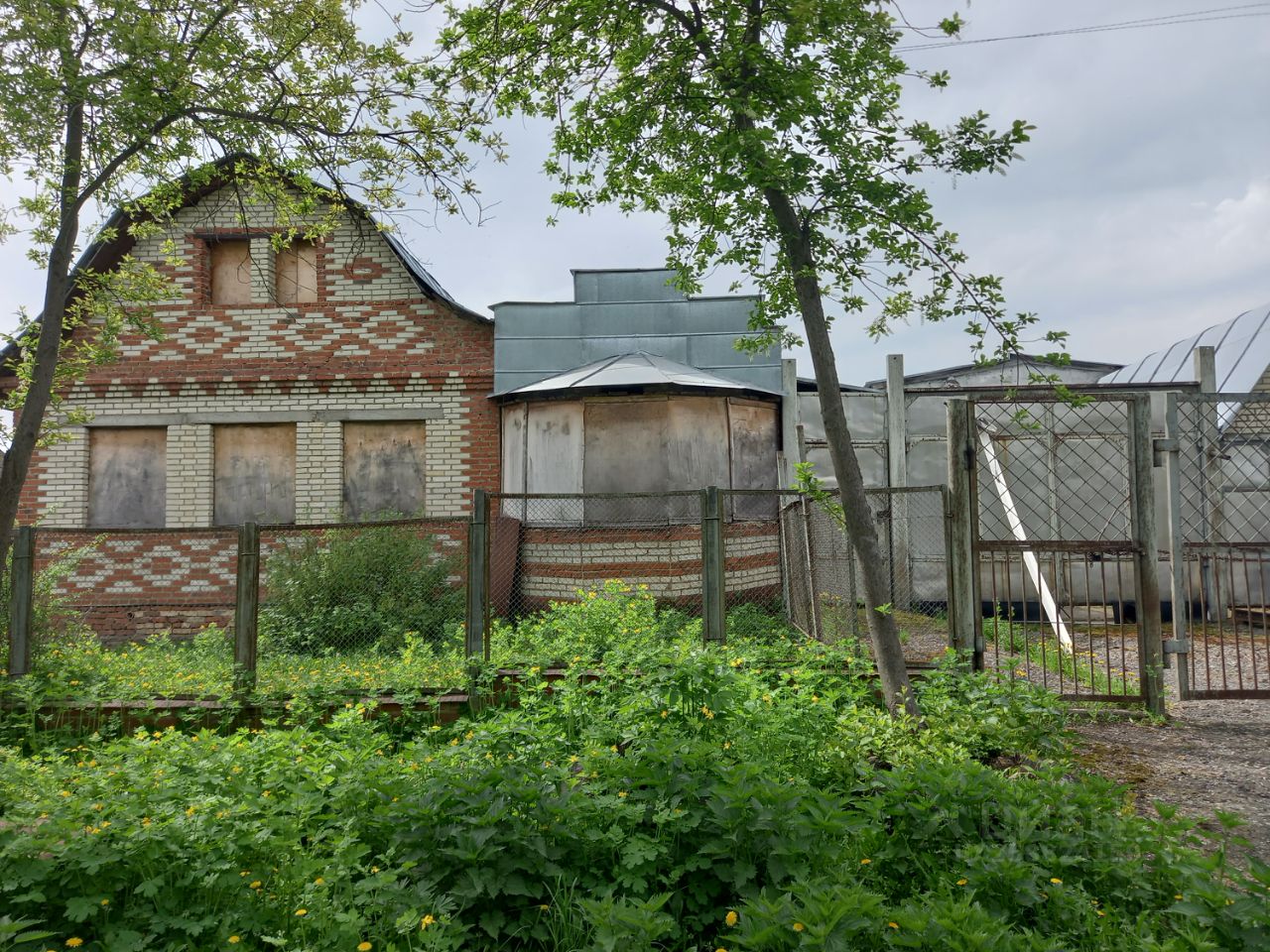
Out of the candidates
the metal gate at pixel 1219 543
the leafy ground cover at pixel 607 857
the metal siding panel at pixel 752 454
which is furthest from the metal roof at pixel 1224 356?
the leafy ground cover at pixel 607 857

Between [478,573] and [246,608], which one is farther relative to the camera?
[246,608]

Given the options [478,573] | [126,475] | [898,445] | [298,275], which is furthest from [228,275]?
[898,445]

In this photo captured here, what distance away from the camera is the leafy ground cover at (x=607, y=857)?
2.76m

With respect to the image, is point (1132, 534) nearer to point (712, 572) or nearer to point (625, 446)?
point (712, 572)

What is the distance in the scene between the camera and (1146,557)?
594 cm

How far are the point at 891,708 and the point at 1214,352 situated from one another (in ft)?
33.7

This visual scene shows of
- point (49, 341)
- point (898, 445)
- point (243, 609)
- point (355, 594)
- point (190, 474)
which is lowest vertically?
point (355, 594)

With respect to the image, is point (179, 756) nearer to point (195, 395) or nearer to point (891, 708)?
point (891, 708)

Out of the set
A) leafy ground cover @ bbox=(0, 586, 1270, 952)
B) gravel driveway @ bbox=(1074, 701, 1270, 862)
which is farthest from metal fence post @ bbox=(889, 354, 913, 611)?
leafy ground cover @ bbox=(0, 586, 1270, 952)

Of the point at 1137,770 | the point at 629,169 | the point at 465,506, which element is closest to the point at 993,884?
the point at 1137,770

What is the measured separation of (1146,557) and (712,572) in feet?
10.3

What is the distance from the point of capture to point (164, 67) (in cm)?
576

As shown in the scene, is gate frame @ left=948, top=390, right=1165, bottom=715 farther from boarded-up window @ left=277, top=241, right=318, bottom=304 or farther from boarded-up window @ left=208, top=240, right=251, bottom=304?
boarded-up window @ left=208, top=240, right=251, bottom=304

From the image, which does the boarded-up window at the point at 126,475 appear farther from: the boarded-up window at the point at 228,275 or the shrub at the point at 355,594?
the shrub at the point at 355,594
